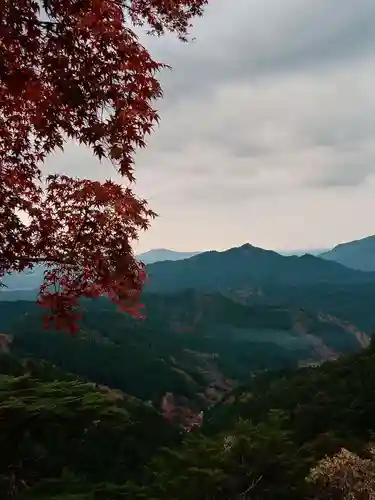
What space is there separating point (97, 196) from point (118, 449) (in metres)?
54.7

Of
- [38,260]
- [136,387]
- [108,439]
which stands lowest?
[136,387]

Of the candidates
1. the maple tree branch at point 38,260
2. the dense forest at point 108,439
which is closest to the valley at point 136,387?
the dense forest at point 108,439

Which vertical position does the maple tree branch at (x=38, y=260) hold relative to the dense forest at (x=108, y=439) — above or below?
above

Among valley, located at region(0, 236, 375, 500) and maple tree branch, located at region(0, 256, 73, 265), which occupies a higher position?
maple tree branch, located at region(0, 256, 73, 265)

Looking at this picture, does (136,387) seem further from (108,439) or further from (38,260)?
(38,260)

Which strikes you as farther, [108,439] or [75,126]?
[108,439]

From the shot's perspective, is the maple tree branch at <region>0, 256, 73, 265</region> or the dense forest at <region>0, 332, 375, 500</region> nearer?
the maple tree branch at <region>0, 256, 73, 265</region>

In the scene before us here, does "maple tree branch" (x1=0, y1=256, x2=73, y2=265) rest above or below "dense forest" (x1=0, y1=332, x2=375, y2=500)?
above

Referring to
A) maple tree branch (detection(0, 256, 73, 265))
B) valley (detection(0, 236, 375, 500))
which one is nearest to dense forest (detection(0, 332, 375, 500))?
valley (detection(0, 236, 375, 500))

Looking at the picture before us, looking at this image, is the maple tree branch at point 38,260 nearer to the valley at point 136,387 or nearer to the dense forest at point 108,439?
the valley at point 136,387

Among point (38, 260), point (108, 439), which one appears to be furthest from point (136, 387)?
point (38, 260)

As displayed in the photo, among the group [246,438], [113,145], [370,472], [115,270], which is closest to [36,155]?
[113,145]

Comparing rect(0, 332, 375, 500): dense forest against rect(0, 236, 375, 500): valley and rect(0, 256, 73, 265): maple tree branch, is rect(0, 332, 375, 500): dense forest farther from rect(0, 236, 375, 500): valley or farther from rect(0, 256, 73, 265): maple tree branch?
rect(0, 256, 73, 265): maple tree branch

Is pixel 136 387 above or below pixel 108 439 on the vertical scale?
below
